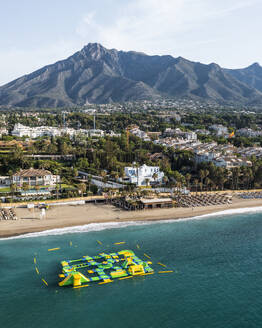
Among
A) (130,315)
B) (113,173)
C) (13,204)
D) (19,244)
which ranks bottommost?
(130,315)

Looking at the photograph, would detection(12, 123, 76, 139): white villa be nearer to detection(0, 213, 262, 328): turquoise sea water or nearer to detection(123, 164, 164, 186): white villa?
detection(123, 164, 164, 186): white villa

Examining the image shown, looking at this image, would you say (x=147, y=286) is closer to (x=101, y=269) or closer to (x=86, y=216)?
(x=101, y=269)

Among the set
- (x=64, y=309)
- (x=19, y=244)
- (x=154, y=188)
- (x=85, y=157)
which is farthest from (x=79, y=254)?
(x=85, y=157)

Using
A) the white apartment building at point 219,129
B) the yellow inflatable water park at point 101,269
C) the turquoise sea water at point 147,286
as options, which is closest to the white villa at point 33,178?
the turquoise sea water at point 147,286

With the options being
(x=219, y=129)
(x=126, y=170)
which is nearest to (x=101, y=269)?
(x=126, y=170)

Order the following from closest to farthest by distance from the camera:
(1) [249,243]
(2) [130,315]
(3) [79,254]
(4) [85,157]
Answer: (2) [130,315] → (3) [79,254] → (1) [249,243] → (4) [85,157]

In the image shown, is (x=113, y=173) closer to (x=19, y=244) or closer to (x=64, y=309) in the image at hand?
(x=19, y=244)

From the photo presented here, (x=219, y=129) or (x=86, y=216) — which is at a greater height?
(x=219, y=129)
